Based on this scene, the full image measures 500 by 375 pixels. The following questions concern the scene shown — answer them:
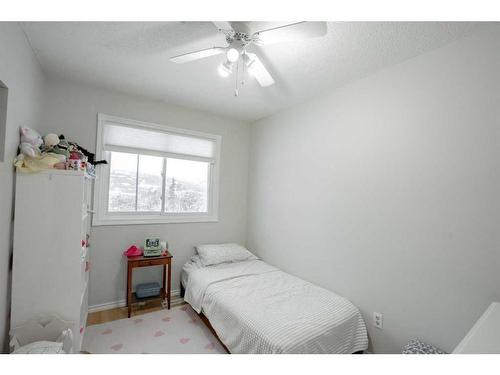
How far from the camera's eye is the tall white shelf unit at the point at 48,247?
1.54 m

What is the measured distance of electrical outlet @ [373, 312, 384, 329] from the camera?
74.3 inches

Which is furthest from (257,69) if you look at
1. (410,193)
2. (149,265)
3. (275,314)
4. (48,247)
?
(149,265)

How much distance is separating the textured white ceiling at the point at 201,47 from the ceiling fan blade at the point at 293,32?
0.23ft

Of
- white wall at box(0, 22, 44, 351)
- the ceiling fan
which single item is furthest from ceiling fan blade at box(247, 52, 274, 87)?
white wall at box(0, 22, 44, 351)

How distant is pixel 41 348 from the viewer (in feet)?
4.59

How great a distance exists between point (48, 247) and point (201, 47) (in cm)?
184

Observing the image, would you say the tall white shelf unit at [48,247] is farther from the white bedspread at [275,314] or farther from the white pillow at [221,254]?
the white pillow at [221,254]

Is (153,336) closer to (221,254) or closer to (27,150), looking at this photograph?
(221,254)

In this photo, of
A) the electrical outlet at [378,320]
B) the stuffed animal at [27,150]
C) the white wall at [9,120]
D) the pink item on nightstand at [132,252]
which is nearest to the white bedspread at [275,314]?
the electrical outlet at [378,320]

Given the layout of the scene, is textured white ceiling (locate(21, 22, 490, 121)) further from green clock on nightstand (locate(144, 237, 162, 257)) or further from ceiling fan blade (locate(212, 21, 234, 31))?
green clock on nightstand (locate(144, 237, 162, 257))
